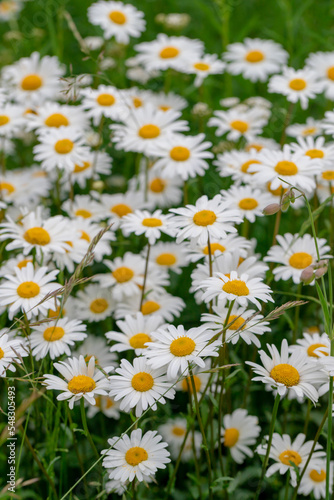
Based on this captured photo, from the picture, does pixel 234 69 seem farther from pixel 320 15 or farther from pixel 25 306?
pixel 25 306

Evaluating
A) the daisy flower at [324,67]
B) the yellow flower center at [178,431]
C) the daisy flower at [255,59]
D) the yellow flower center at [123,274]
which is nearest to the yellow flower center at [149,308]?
the yellow flower center at [123,274]

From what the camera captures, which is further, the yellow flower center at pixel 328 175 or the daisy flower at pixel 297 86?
the daisy flower at pixel 297 86

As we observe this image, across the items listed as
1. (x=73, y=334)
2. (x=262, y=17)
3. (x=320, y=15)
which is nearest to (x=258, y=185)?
(x=73, y=334)

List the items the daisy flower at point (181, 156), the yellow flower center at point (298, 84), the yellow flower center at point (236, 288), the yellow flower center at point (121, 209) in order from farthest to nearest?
the yellow flower center at point (298, 84) → the yellow flower center at point (121, 209) → the daisy flower at point (181, 156) → the yellow flower center at point (236, 288)

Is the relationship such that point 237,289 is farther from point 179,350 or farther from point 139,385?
point 139,385

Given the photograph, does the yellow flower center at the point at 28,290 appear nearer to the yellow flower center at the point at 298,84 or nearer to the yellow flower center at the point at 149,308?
the yellow flower center at the point at 149,308

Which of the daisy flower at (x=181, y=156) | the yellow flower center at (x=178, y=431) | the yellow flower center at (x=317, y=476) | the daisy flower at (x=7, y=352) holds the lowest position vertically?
the yellow flower center at (x=178, y=431)
